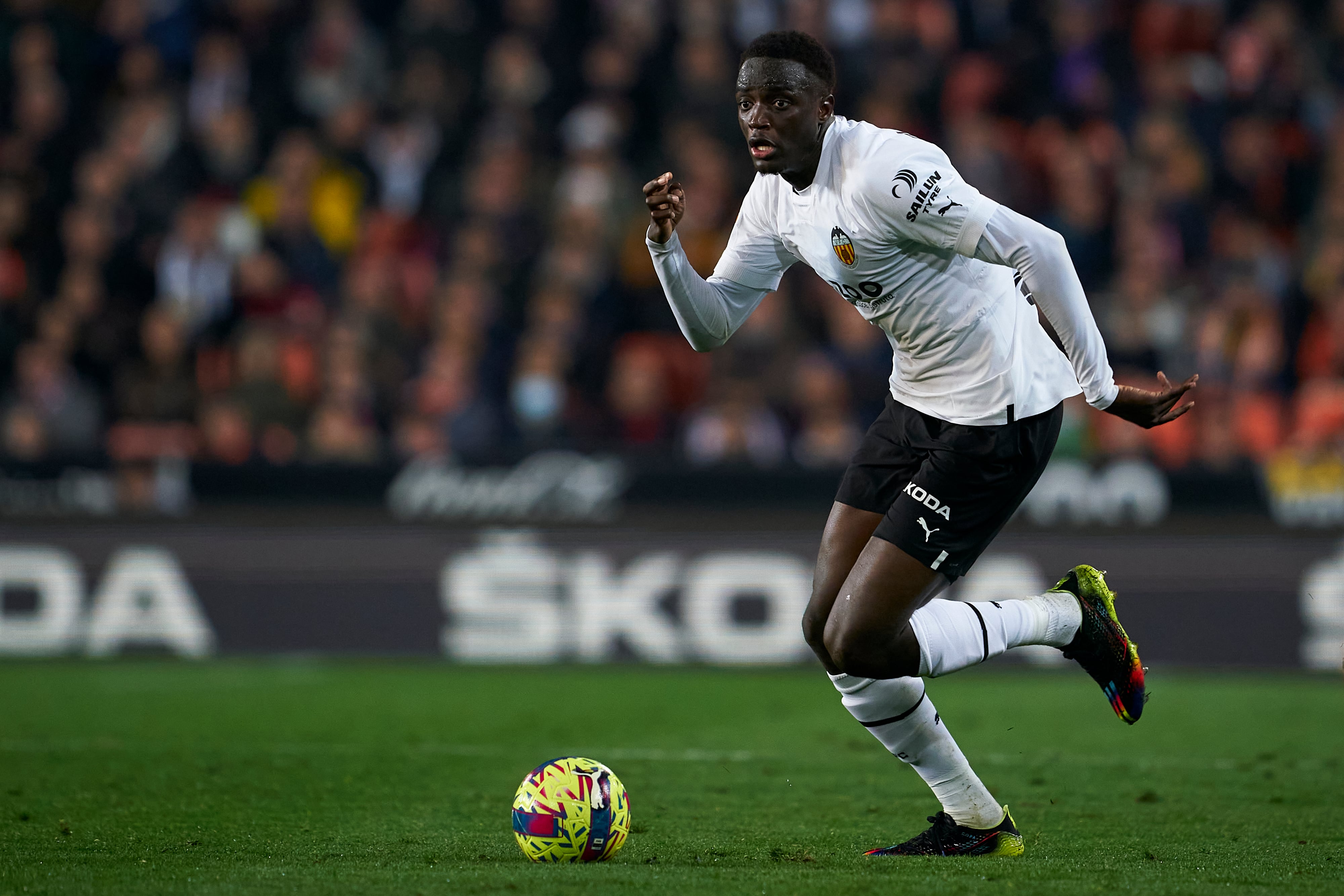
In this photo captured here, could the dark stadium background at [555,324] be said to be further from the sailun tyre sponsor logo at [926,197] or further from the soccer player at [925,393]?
the sailun tyre sponsor logo at [926,197]

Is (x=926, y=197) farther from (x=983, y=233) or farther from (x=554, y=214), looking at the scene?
Result: (x=554, y=214)

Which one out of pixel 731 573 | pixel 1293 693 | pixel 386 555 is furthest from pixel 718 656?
pixel 1293 693

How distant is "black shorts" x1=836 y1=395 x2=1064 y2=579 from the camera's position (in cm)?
495

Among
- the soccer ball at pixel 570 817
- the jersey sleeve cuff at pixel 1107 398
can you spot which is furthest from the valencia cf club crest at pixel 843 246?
the soccer ball at pixel 570 817

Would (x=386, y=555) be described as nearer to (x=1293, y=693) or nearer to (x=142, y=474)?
(x=142, y=474)

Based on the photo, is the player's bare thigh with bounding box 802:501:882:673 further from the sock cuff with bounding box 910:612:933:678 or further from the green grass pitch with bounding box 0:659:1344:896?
the green grass pitch with bounding box 0:659:1344:896

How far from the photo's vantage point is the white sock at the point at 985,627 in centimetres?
498

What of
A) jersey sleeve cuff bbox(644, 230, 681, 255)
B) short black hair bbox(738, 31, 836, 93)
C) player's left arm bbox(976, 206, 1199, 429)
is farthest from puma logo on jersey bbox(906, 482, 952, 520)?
short black hair bbox(738, 31, 836, 93)

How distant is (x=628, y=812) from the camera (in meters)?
5.11

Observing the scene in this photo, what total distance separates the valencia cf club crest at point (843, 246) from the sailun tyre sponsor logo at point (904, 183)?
228 mm

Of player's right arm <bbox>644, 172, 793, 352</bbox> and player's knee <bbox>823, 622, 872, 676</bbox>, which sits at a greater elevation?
player's right arm <bbox>644, 172, 793, 352</bbox>

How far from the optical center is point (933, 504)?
496cm

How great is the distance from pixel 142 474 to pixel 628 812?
279 inches

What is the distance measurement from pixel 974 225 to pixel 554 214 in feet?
29.1
